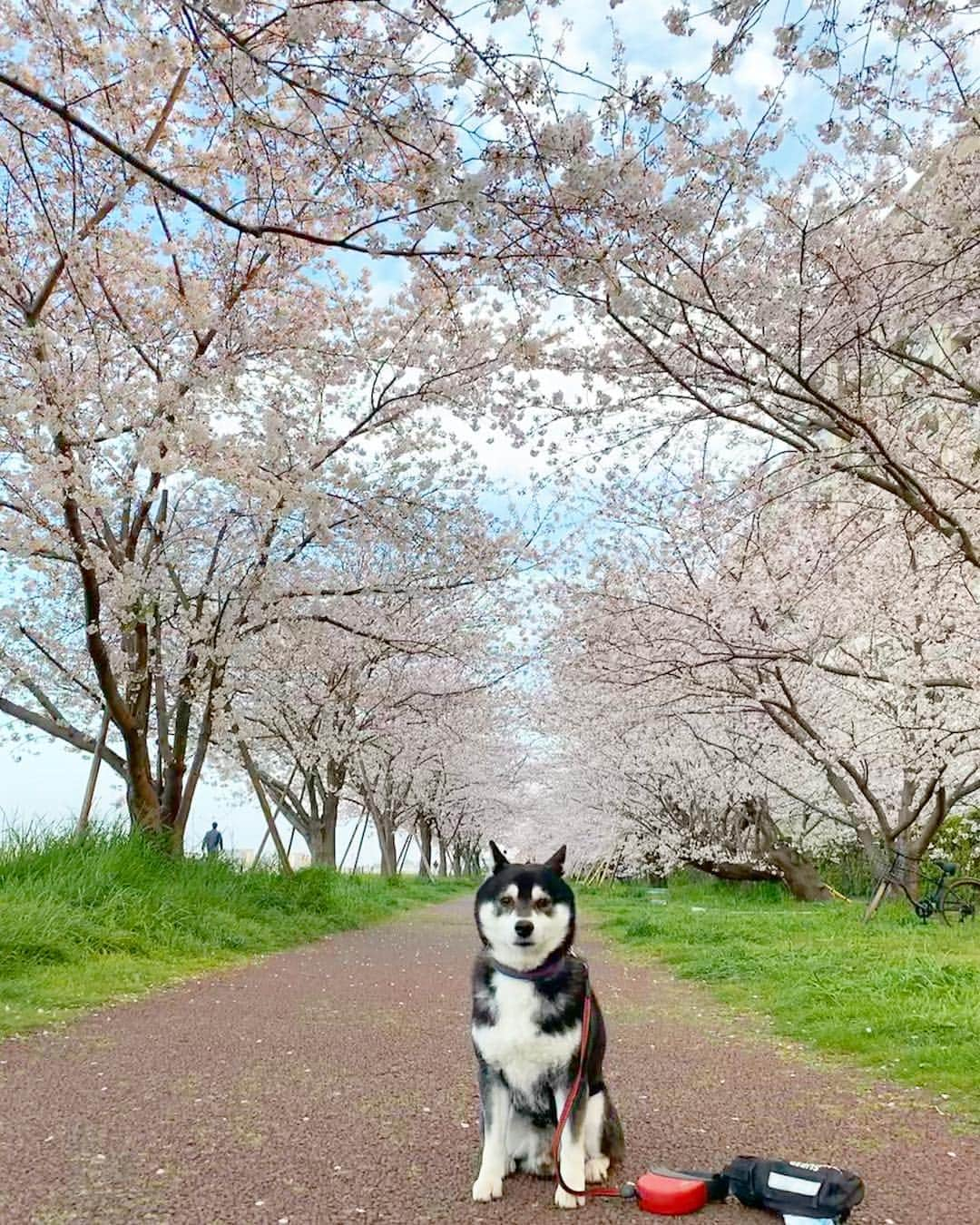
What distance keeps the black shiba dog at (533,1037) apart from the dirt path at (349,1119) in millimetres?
152

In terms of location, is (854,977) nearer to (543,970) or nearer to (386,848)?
(543,970)

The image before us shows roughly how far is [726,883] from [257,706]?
1381 centimetres

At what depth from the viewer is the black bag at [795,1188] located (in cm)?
282

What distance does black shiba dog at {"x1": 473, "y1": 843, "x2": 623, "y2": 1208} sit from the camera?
3.04m

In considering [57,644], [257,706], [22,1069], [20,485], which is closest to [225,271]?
[20,485]

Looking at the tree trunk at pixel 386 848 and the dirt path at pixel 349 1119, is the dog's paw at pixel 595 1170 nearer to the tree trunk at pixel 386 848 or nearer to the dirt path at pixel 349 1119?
the dirt path at pixel 349 1119

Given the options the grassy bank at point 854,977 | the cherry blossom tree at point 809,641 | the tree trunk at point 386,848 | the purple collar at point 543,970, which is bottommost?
the grassy bank at point 854,977

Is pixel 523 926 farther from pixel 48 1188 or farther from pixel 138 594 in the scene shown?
pixel 138 594

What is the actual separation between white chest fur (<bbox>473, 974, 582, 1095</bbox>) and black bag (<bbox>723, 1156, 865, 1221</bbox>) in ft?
Answer: 2.23

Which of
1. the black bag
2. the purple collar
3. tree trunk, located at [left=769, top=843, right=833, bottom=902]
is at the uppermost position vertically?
tree trunk, located at [left=769, top=843, right=833, bottom=902]

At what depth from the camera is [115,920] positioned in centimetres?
823

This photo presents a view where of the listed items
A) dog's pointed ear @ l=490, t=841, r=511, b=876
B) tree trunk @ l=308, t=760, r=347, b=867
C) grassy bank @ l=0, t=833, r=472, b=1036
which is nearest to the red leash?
dog's pointed ear @ l=490, t=841, r=511, b=876

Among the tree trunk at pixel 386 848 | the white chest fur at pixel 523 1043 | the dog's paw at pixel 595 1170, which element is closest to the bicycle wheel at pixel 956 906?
Answer: the dog's paw at pixel 595 1170

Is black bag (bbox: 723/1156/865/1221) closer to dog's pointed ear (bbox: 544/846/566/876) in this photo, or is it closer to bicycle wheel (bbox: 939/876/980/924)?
dog's pointed ear (bbox: 544/846/566/876)
